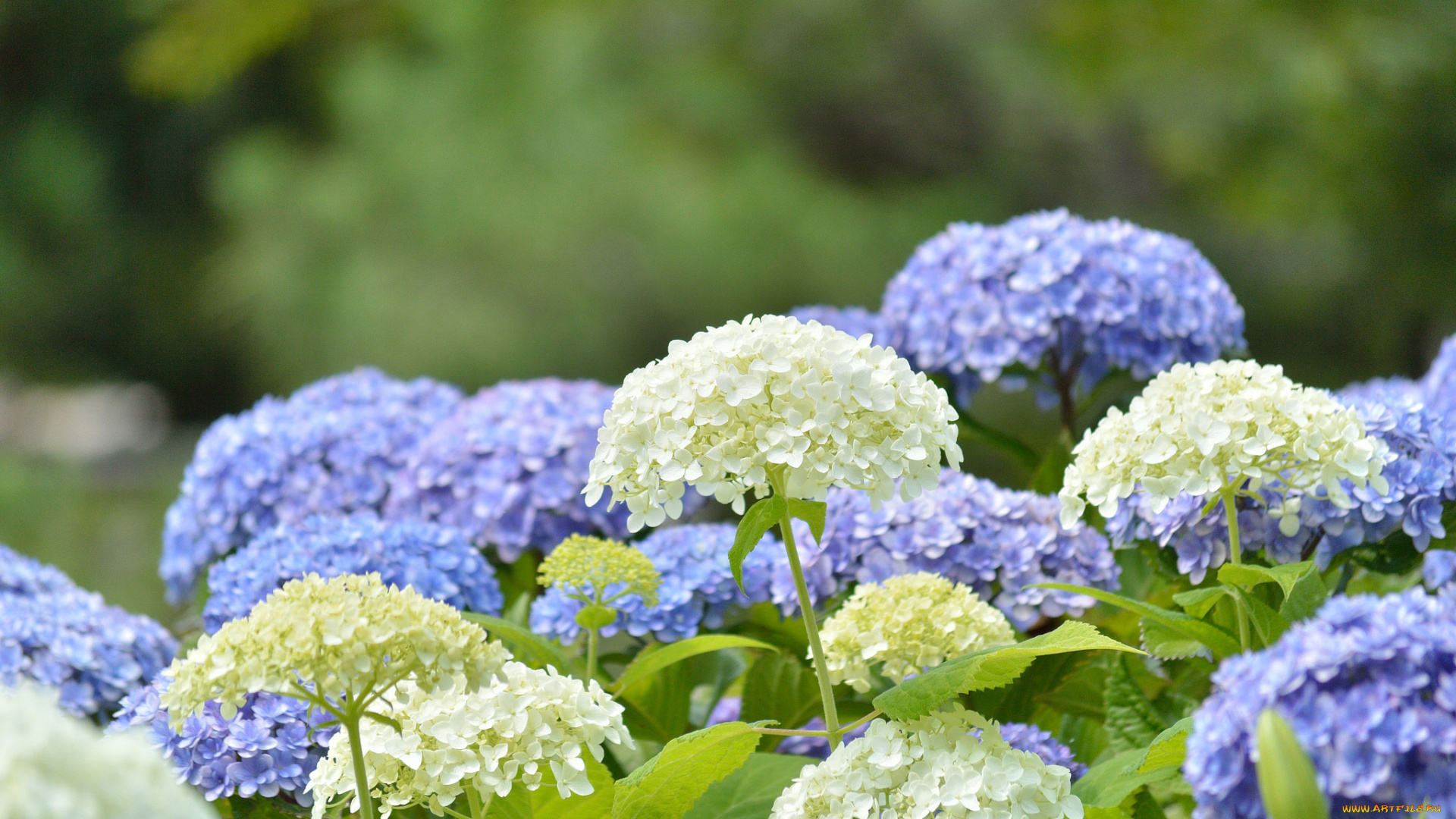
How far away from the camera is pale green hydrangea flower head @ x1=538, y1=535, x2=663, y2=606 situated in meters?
1.11

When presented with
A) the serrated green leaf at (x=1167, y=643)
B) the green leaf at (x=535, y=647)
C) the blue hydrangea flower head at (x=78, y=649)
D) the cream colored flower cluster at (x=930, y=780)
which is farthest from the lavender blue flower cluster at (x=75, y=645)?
the serrated green leaf at (x=1167, y=643)

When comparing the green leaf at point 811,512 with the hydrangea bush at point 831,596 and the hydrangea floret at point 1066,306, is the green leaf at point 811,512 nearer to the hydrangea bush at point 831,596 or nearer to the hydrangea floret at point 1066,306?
the hydrangea bush at point 831,596

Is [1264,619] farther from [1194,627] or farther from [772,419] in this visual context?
[772,419]

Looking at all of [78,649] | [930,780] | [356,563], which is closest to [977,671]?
[930,780]

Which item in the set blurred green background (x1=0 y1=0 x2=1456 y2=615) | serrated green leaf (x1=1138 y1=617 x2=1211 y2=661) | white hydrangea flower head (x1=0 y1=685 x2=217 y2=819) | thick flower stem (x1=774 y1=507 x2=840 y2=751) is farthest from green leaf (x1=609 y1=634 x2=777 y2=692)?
blurred green background (x1=0 y1=0 x2=1456 y2=615)

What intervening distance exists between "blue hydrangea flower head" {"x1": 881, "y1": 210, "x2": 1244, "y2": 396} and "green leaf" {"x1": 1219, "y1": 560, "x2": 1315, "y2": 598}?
622 millimetres

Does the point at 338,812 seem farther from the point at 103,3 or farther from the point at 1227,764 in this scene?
the point at 103,3

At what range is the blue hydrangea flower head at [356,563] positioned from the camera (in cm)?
129

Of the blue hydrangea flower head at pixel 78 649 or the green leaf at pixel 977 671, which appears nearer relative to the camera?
the green leaf at pixel 977 671

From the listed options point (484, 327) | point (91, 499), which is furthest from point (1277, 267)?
point (91, 499)

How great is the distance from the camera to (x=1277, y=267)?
7.01 metres

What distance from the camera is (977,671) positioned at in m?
0.92

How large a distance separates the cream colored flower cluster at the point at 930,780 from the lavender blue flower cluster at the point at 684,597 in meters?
0.42

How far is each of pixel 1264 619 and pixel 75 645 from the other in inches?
Answer: 45.6
